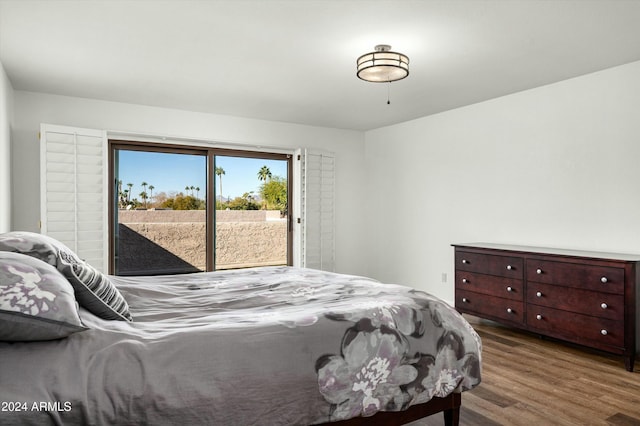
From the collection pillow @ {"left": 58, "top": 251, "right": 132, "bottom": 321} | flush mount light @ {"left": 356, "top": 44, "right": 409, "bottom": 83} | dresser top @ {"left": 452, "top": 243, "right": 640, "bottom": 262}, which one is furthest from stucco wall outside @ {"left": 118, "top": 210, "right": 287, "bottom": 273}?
pillow @ {"left": 58, "top": 251, "right": 132, "bottom": 321}

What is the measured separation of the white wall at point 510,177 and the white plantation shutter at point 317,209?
77 centimetres

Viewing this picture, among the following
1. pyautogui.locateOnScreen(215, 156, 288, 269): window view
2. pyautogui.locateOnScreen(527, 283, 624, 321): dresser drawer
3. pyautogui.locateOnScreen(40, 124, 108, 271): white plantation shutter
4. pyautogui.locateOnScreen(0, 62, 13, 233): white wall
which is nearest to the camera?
pyautogui.locateOnScreen(527, 283, 624, 321): dresser drawer

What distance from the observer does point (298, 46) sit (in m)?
3.13

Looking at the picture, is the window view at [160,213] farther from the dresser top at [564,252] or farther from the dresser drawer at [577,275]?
the dresser drawer at [577,275]

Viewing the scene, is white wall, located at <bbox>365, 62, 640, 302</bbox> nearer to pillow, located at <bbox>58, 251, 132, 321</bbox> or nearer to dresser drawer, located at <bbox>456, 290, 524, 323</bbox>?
dresser drawer, located at <bbox>456, 290, 524, 323</bbox>

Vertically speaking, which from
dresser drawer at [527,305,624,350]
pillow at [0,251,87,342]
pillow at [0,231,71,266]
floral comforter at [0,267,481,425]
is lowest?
dresser drawer at [527,305,624,350]

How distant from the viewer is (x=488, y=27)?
2807mm

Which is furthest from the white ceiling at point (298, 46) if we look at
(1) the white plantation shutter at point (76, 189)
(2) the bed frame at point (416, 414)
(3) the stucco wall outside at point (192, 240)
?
(2) the bed frame at point (416, 414)

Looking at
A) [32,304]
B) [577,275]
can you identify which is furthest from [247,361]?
[577,275]

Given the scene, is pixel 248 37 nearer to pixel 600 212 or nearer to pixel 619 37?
pixel 619 37

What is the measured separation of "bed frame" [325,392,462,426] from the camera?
1.80 m

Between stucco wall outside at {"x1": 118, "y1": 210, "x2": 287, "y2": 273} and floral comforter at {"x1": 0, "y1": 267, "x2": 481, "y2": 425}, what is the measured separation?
2.85 meters

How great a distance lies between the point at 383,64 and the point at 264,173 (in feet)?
10.2

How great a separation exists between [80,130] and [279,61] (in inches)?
92.3
